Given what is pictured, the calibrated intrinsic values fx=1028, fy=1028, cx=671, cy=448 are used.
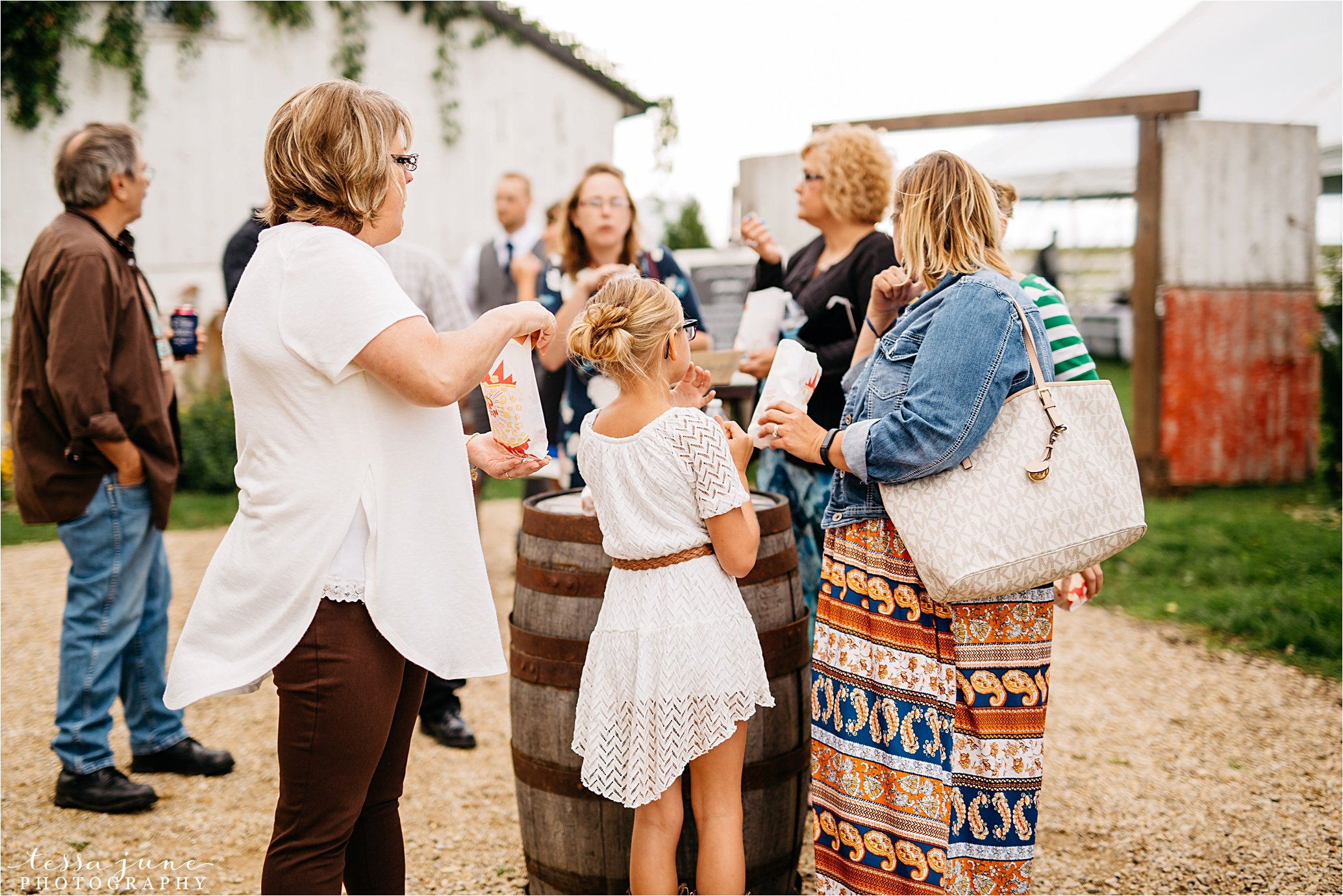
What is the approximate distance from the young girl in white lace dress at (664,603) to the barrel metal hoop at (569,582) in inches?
8.6

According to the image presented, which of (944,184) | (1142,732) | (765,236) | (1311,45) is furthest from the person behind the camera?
(1311,45)

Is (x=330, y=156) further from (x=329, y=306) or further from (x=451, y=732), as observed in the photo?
(x=451, y=732)

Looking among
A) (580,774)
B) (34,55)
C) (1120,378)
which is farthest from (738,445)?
(1120,378)

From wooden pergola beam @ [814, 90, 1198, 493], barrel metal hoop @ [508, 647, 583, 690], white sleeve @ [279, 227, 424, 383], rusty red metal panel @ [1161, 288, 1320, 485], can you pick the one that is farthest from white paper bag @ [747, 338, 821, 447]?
rusty red metal panel @ [1161, 288, 1320, 485]

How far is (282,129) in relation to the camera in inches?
66.6

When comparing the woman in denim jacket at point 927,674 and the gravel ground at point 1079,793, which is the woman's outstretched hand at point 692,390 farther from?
the gravel ground at point 1079,793

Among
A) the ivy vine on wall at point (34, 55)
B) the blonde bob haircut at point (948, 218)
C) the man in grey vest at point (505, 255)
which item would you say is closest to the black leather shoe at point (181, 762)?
the man in grey vest at point (505, 255)

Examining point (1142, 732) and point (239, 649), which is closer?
point (239, 649)

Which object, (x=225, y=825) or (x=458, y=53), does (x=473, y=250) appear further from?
(x=458, y=53)

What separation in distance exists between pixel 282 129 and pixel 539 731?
148cm

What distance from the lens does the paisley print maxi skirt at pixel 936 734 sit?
7.02 ft

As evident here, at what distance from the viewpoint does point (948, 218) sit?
7.07ft

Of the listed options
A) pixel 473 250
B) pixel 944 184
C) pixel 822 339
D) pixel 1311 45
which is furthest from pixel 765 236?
pixel 1311 45

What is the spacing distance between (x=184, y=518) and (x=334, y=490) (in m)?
6.99
